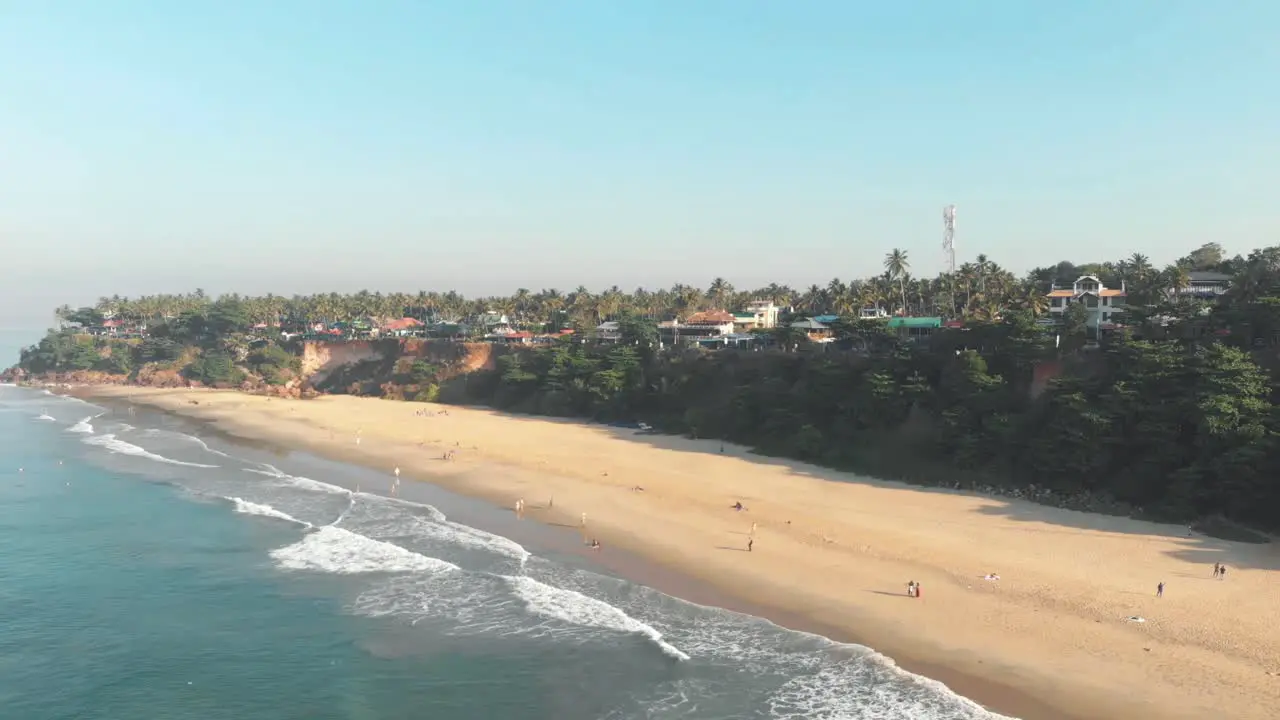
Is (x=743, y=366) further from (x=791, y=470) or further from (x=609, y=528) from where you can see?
(x=609, y=528)

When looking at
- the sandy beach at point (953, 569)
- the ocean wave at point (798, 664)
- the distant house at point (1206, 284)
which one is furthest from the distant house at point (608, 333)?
the ocean wave at point (798, 664)

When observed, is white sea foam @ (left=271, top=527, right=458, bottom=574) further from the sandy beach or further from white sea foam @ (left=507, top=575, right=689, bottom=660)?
the sandy beach

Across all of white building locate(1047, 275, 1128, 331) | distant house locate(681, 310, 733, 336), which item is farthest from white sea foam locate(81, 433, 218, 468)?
white building locate(1047, 275, 1128, 331)

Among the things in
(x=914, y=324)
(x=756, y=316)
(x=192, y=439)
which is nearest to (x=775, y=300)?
(x=756, y=316)

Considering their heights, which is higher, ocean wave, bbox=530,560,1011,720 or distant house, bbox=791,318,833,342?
distant house, bbox=791,318,833,342

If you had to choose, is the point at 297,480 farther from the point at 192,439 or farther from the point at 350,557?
the point at 192,439
